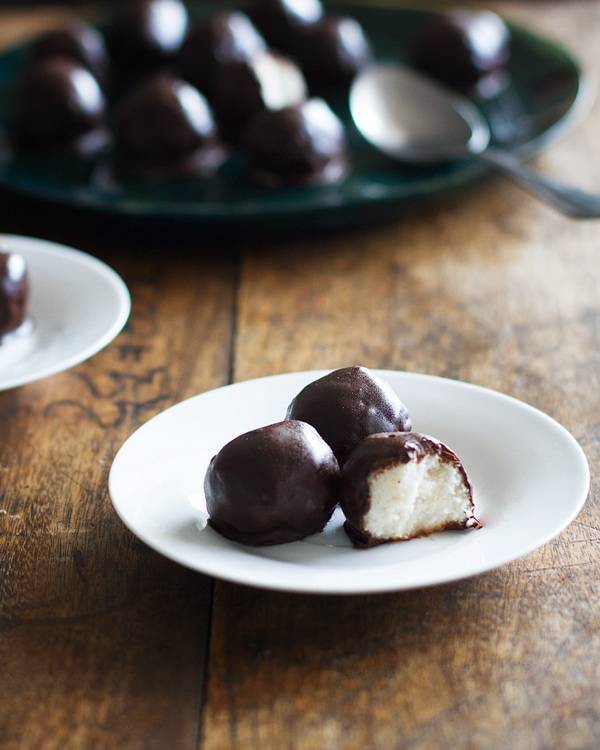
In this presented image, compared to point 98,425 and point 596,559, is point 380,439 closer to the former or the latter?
point 596,559

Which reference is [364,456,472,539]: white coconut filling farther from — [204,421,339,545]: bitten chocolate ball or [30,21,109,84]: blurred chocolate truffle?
[30,21,109,84]: blurred chocolate truffle

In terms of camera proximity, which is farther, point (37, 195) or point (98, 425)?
point (37, 195)

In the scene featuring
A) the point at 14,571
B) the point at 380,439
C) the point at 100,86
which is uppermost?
the point at 380,439

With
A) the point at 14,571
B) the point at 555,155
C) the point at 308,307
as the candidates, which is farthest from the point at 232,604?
the point at 555,155

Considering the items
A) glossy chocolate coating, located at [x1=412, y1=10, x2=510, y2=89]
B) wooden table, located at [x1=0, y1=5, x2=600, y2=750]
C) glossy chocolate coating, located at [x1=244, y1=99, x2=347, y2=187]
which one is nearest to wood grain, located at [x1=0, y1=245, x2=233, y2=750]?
wooden table, located at [x1=0, y1=5, x2=600, y2=750]

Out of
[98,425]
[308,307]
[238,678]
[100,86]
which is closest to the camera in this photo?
[238,678]

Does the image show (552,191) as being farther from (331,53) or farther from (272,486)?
(272,486)

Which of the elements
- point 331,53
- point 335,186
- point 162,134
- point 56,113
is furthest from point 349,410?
point 331,53
